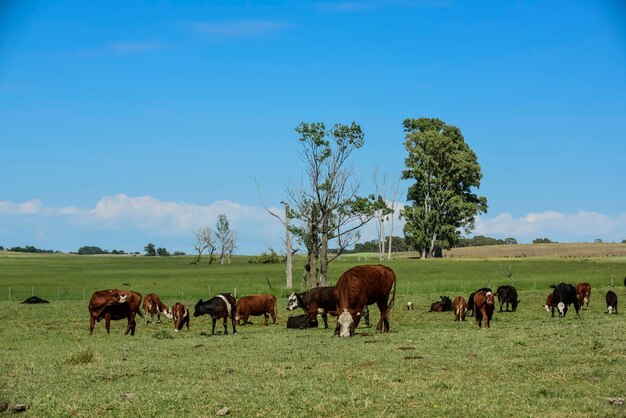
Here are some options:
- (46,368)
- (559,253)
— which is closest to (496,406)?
(46,368)

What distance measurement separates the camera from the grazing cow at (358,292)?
23219 millimetres

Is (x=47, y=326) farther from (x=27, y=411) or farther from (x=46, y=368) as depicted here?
(x=27, y=411)

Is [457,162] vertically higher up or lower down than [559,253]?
higher up

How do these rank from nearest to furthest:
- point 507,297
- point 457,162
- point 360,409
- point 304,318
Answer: point 360,409, point 304,318, point 507,297, point 457,162

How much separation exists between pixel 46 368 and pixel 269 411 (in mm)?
7233

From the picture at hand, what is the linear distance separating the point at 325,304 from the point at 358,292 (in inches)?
223

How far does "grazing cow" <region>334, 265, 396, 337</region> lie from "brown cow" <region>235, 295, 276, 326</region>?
8.76 meters

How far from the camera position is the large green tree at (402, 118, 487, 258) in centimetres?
10719

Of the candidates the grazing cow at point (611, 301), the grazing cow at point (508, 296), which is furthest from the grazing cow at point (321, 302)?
the grazing cow at point (611, 301)

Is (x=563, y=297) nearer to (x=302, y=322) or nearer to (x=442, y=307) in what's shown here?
(x=442, y=307)

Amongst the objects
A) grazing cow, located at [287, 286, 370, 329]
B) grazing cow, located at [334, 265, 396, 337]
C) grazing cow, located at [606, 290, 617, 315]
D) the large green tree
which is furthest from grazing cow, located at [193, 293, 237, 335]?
the large green tree

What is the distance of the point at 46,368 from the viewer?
661 inches

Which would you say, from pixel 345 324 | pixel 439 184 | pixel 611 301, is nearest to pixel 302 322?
pixel 345 324

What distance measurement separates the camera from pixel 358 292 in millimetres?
24578
